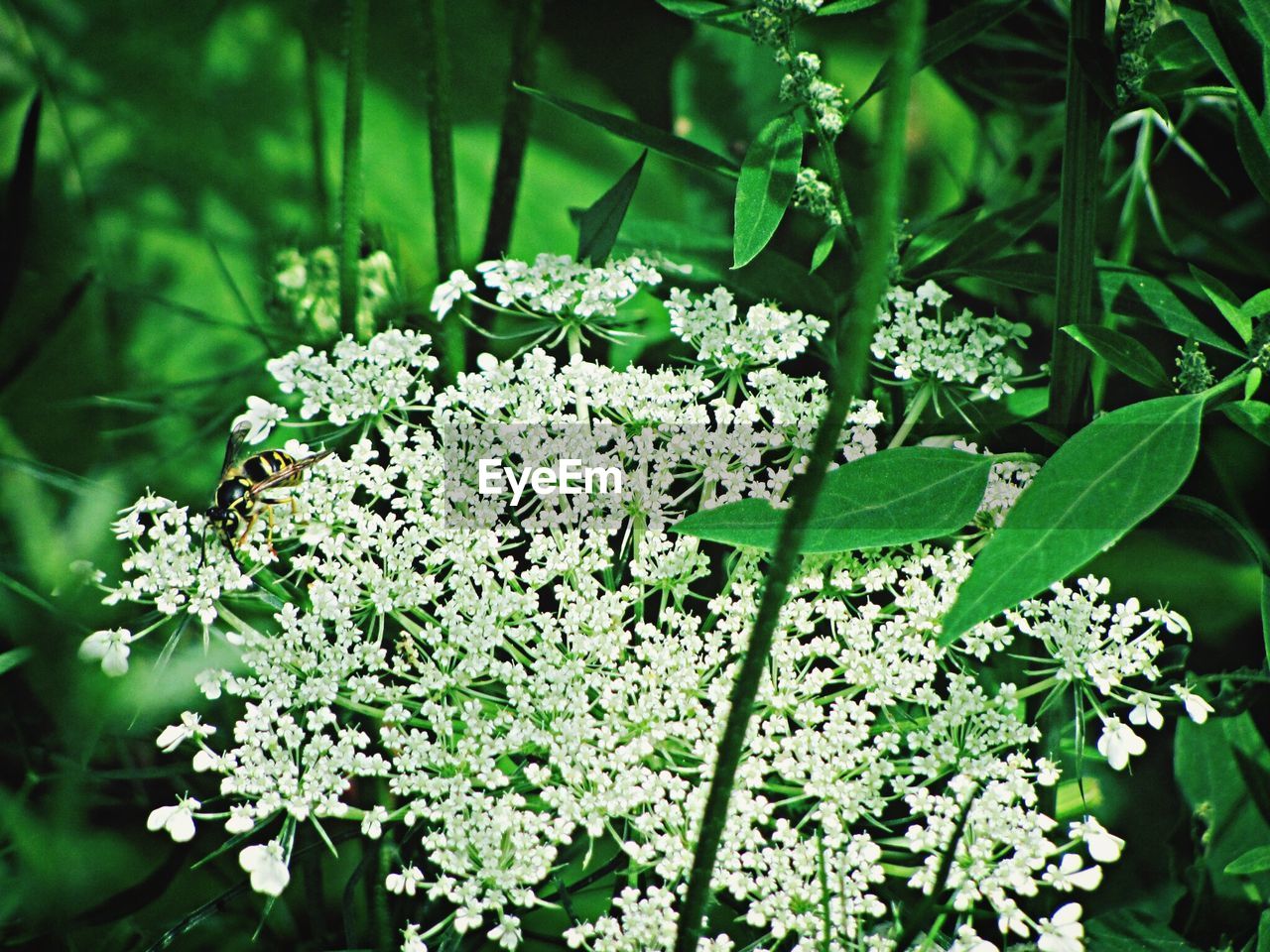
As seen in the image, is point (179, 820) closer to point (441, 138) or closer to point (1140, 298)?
point (441, 138)

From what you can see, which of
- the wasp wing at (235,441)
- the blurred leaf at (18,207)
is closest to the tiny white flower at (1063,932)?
the wasp wing at (235,441)

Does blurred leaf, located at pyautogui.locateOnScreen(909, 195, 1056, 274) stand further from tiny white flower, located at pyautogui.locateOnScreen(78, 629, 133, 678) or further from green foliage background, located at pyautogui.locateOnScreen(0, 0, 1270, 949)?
tiny white flower, located at pyautogui.locateOnScreen(78, 629, 133, 678)

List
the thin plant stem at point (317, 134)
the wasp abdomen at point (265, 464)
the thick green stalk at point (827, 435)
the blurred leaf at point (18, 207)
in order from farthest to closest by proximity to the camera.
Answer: the thin plant stem at point (317, 134), the blurred leaf at point (18, 207), the wasp abdomen at point (265, 464), the thick green stalk at point (827, 435)

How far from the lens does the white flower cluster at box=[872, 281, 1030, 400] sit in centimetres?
57

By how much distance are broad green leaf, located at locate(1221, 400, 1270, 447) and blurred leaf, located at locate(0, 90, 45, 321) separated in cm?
72

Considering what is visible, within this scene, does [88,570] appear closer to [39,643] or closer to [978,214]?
[39,643]

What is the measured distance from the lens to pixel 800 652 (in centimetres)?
50

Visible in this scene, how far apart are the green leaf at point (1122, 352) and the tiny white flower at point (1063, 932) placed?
0.79 ft

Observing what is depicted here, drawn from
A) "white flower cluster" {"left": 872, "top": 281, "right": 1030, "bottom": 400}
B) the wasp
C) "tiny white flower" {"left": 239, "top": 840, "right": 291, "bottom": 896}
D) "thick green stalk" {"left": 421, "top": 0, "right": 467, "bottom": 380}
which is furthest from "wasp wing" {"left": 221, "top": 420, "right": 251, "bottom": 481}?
"white flower cluster" {"left": 872, "top": 281, "right": 1030, "bottom": 400}

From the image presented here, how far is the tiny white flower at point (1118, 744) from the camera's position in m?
0.49

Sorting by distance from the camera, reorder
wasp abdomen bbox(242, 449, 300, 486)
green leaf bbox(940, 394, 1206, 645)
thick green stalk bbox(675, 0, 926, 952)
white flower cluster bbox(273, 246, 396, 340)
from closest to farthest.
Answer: thick green stalk bbox(675, 0, 926, 952)
green leaf bbox(940, 394, 1206, 645)
wasp abdomen bbox(242, 449, 300, 486)
white flower cluster bbox(273, 246, 396, 340)

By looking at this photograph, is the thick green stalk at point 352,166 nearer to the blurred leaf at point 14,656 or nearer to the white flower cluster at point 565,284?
the white flower cluster at point 565,284

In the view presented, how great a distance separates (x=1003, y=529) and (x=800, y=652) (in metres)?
0.14

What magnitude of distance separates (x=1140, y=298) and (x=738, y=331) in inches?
8.4
